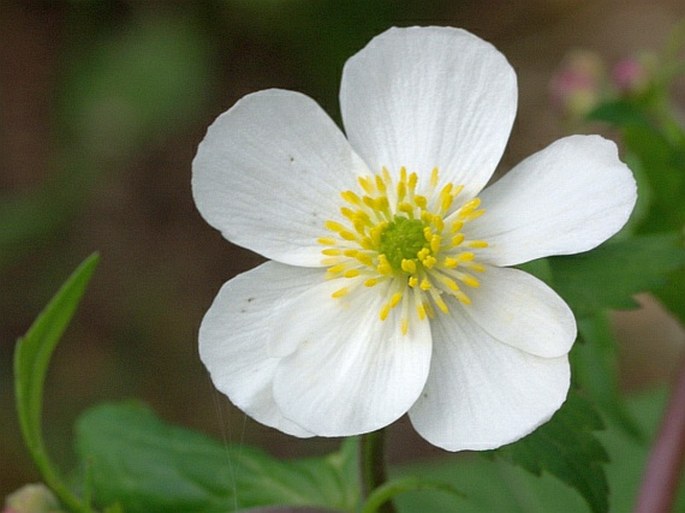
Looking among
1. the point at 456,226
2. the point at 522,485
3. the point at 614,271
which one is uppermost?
the point at 456,226

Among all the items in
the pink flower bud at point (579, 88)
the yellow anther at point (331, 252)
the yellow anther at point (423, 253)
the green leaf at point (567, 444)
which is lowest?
the pink flower bud at point (579, 88)

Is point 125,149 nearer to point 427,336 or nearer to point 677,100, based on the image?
point 677,100

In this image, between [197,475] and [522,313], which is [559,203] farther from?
[197,475]

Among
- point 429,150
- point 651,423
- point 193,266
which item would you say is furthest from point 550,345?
point 193,266

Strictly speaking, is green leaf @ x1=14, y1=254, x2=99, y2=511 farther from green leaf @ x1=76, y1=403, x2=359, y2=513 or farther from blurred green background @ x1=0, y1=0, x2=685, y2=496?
blurred green background @ x1=0, y1=0, x2=685, y2=496

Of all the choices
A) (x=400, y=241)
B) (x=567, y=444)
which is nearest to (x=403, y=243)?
(x=400, y=241)

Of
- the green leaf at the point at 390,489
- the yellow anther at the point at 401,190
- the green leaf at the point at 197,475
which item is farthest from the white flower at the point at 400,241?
the green leaf at the point at 197,475

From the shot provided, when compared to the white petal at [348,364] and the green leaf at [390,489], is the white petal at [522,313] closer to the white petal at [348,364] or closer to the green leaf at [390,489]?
the white petal at [348,364]

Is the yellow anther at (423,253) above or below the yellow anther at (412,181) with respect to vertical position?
below
